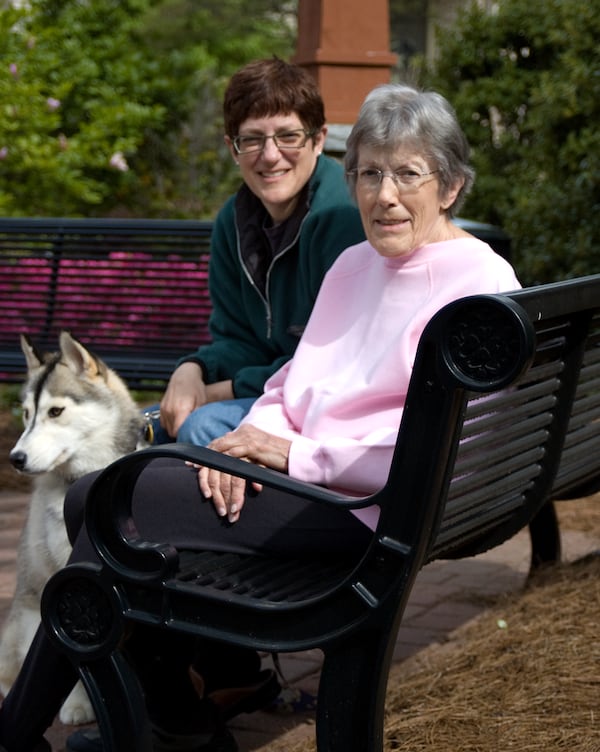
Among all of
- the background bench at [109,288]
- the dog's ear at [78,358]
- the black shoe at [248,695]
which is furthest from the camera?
the background bench at [109,288]

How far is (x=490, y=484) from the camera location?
269cm

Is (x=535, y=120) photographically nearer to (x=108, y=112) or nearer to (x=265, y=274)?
(x=265, y=274)

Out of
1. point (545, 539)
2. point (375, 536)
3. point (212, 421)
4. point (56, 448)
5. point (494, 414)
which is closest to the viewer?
point (375, 536)

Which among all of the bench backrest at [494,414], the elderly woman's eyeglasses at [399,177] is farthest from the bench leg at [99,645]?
the elderly woman's eyeglasses at [399,177]

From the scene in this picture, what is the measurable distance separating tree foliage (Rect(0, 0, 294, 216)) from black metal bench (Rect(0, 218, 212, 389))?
3.32 meters

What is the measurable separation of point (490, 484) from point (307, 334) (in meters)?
0.78

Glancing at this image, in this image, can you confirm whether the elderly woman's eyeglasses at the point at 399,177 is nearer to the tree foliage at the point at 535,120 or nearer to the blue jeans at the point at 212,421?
the blue jeans at the point at 212,421

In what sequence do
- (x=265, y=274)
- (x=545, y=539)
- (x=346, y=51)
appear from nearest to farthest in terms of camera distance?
(x=265, y=274) → (x=545, y=539) → (x=346, y=51)

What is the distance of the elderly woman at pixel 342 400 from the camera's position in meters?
2.73

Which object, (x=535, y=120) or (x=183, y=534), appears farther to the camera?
(x=535, y=120)

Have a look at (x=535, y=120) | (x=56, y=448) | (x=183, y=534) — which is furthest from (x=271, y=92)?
(x=535, y=120)

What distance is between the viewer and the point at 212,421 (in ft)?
12.0

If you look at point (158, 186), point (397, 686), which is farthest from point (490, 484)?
point (158, 186)

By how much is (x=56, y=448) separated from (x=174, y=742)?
1026 mm
